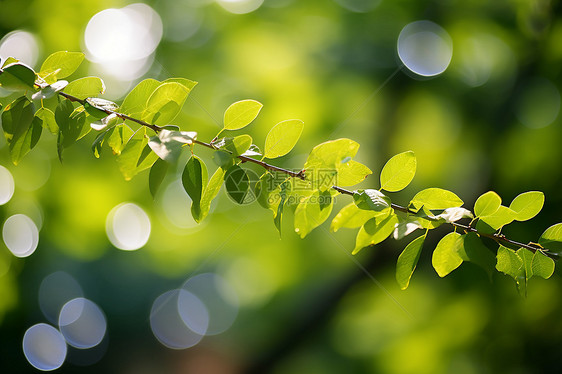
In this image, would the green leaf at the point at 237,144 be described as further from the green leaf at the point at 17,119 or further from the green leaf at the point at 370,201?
the green leaf at the point at 17,119

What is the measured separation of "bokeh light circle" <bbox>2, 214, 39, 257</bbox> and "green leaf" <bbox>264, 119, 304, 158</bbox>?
4.09 meters

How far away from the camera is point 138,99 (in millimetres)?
762

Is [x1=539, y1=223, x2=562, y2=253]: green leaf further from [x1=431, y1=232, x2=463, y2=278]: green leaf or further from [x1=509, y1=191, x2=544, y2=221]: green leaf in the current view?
[x1=431, y1=232, x2=463, y2=278]: green leaf

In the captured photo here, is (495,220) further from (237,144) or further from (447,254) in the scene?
(237,144)

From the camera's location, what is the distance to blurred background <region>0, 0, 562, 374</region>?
351cm

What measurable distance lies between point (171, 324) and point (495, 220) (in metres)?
4.80

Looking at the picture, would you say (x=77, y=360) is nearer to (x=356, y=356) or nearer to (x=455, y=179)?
(x=356, y=356)

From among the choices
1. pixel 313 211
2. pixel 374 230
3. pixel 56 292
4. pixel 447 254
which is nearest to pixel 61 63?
pixel 313 211

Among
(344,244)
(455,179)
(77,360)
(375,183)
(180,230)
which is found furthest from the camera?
(180,230)

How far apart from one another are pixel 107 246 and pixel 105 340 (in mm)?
1064

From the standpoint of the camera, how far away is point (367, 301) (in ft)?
14.2

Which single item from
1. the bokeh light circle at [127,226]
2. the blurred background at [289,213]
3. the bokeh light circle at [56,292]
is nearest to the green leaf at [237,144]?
the blurred background at [289,213]

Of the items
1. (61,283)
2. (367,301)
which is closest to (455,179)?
(367,301)

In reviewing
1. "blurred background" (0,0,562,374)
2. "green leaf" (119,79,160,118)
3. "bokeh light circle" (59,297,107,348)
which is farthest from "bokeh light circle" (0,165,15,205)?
"green leaf" (119,79,160,118)
